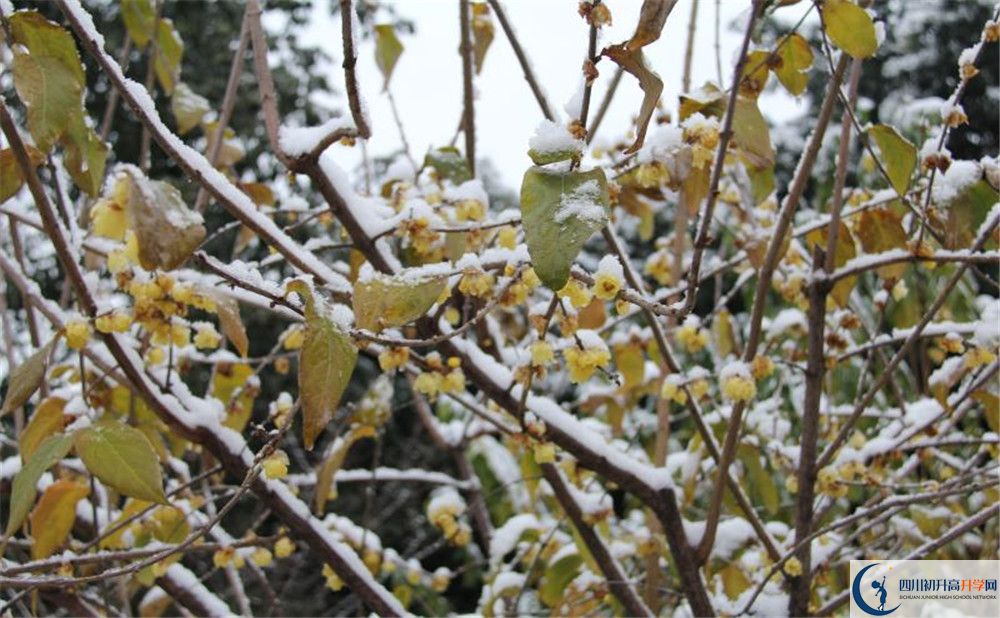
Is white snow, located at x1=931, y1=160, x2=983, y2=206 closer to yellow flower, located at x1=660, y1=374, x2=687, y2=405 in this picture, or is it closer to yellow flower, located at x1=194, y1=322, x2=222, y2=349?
yellow flower, located at x1=660, y1=374, x2=687, y2=405

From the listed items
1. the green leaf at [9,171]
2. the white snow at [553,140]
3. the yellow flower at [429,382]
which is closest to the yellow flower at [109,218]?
the green leaf at [9,171]

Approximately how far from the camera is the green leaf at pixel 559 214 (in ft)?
2.09

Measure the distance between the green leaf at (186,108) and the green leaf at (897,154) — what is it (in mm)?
1070

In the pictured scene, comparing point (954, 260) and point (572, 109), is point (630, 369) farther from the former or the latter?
point (572, 109)

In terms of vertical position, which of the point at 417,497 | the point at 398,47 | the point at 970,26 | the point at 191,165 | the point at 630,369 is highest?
the point at 970,26

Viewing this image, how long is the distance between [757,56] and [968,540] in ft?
4.98

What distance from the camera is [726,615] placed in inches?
53.6

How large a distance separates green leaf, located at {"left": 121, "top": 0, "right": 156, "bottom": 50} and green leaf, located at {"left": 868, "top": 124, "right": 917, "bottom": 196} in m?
1.21

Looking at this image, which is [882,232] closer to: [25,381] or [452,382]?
[452,382]

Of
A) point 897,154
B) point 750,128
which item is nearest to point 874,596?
point 897,154

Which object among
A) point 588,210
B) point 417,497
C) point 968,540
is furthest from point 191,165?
point 417,497

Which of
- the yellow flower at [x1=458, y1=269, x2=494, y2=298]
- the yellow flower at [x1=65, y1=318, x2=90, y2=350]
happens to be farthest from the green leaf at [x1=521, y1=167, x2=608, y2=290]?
the yellow flower at [x1=65, y1=318, x2=90, y2=350]

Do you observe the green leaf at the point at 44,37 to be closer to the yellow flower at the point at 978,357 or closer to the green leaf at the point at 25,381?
the green leaf at the point at 25,381

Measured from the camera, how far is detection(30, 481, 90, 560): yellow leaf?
3.64 feet
